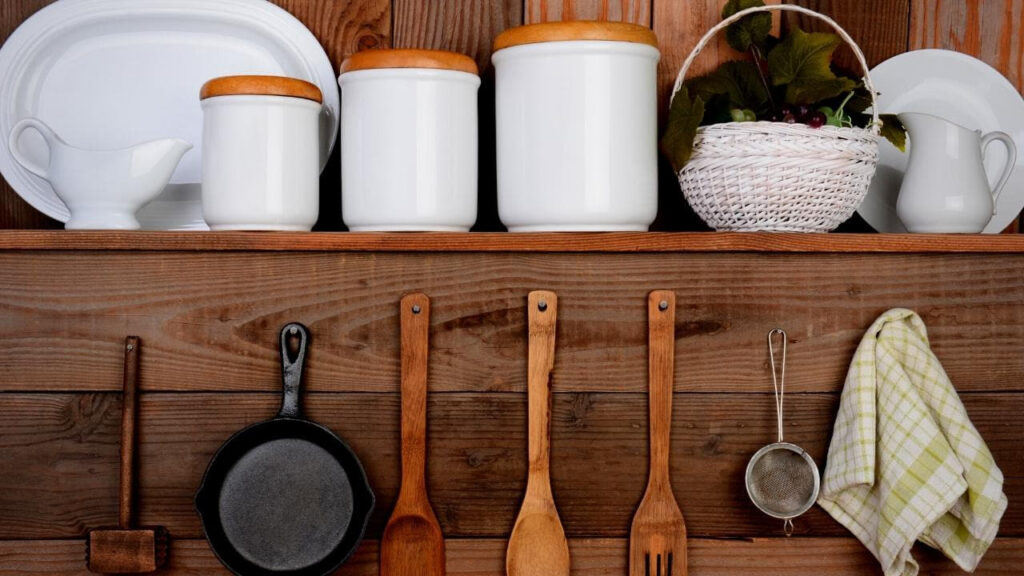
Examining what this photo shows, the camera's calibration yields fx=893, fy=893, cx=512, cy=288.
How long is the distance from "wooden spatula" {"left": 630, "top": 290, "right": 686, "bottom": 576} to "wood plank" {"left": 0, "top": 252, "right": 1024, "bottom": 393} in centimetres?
2

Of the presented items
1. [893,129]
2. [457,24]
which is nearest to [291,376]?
[457,24]

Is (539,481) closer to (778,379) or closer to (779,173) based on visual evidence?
(778,379)

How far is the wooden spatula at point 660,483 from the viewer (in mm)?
963

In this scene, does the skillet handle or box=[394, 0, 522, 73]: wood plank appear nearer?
the skillet handle

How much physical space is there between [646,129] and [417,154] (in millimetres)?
239

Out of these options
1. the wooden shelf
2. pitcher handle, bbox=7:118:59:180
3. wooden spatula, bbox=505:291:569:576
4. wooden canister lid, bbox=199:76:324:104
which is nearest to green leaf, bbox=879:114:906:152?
the wooden shelf

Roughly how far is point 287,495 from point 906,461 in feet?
2.15

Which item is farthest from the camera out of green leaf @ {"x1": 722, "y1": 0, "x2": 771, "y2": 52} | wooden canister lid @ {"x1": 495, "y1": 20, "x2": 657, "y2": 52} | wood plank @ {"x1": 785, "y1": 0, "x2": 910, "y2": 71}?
wood plank @ {"x1": 785, "y1": 0, "x2": 910, "y2": 71}

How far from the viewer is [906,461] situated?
936mm

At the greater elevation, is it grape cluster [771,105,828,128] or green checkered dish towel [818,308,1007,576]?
grape cluster [771,105,828,128]

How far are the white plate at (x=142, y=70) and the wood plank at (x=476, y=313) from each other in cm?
12

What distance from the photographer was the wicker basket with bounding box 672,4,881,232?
89 cm

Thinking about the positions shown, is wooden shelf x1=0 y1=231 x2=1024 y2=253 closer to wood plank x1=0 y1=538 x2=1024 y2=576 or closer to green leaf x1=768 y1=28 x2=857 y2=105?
green leaf x1=768 y1=28 x2=857 y2=105

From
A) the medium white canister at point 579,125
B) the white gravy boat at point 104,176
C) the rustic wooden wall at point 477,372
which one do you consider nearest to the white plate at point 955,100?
the rustic wooden wall at point 477,372
